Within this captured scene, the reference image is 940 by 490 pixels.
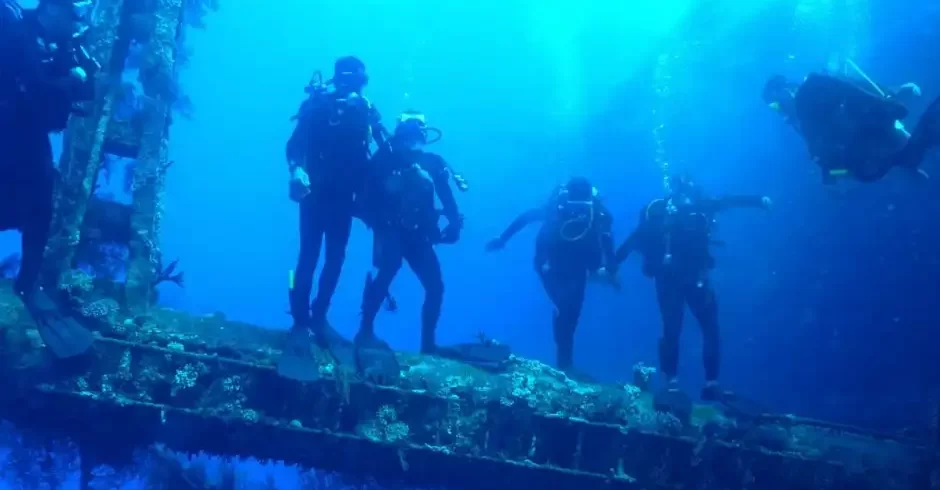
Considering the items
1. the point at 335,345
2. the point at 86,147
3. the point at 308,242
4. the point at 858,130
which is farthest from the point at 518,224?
the point at 86,147

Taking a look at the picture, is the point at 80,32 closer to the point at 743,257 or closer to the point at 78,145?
the point at 78,145

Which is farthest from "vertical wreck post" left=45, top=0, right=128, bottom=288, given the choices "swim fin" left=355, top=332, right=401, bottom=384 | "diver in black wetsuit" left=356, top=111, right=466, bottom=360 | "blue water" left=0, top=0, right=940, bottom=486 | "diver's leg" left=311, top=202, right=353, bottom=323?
"blue water" left=0, top=0, right=940, bottom=486

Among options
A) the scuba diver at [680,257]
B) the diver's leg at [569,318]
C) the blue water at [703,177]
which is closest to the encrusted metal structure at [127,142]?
the blue water at [703,177]

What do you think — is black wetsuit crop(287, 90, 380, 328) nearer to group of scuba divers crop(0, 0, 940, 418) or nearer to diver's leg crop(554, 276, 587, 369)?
group of scuba divers crop(0, 0, 940, 418)

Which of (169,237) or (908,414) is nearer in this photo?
(908,414)

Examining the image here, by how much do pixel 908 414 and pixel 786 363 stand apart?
18.4 feet

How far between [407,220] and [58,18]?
363cm

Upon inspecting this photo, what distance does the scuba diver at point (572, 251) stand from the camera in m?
8.40

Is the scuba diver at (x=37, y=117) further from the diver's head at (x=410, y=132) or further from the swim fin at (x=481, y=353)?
the swim fin at (x=481, y=353)

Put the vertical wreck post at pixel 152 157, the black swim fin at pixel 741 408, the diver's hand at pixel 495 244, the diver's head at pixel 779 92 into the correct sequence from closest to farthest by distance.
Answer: the black swim fin at pixel 741 408 → the vertical wreck post at pixel 152 157 → the diver's head at pixel 779 92 → the diver's hand at pixel 495 244

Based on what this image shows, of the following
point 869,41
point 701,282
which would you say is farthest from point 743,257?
point 701,282

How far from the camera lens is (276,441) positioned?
16.8 ft

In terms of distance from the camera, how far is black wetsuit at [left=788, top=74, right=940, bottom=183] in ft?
19.2

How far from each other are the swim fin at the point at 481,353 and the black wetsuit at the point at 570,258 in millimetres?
2360
